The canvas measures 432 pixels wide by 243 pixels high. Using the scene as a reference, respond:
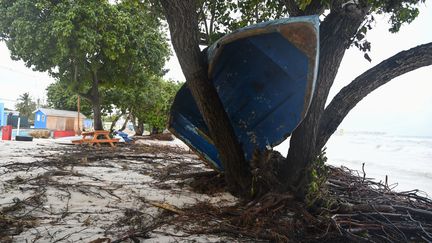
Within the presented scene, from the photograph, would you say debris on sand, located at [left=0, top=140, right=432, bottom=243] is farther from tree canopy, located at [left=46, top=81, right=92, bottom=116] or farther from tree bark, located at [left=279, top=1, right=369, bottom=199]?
tree canopy, located at [left=46, top=81, right=92, bottom=116]

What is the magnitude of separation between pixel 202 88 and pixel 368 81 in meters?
1.84

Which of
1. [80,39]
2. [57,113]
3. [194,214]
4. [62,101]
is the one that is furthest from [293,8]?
[57,113]

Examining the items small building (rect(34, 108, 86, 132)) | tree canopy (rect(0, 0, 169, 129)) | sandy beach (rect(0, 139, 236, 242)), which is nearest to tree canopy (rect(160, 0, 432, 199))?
sandy beach (rect(0, 139, 236, 242))

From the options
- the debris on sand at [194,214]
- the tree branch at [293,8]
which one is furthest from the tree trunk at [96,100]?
the tree branch at [293,8]

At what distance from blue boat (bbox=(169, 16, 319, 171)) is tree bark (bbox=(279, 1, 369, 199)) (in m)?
0.18

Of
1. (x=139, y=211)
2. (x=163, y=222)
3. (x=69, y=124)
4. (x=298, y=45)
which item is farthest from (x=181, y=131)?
(x=69, y=124)

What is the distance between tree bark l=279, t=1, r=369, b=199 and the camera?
290cm

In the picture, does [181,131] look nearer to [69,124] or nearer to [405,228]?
[405,228]

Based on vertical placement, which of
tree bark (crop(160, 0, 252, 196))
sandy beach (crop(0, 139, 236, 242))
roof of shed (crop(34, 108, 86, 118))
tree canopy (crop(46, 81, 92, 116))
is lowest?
sandy beach (crop(0, 139, 236, 242))

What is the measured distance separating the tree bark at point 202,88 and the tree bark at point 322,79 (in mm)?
646

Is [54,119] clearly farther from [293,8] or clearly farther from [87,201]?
[293,8]

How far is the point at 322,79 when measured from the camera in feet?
9.46

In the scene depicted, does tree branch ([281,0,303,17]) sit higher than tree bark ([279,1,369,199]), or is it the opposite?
tree branch ([281,0,303,17])

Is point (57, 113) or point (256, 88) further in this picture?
point (57, 113)
